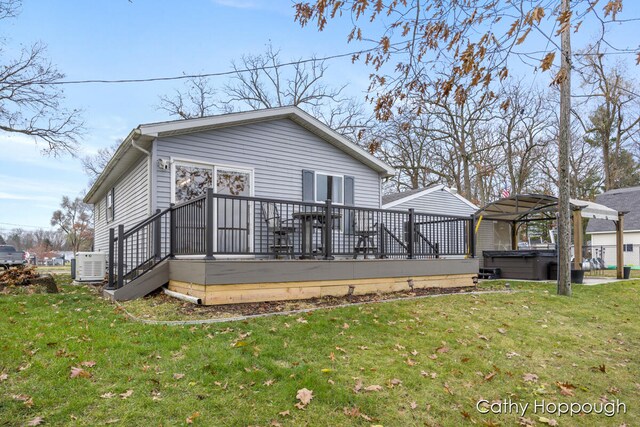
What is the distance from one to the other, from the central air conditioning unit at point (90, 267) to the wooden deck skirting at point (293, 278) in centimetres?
454

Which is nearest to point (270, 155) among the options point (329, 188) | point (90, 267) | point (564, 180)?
point (329, 188)

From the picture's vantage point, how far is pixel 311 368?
12.5 feet

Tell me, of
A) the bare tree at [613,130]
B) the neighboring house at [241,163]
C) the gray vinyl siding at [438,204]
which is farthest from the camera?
the bare tree at [613,130]

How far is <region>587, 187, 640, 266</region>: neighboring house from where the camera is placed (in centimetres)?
2305

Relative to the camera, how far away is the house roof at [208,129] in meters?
8.43

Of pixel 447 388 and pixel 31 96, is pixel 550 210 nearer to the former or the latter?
pixel 447 388

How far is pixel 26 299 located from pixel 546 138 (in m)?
27.6

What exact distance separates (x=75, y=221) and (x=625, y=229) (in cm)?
5144

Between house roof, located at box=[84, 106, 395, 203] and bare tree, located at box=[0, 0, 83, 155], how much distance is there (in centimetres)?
741

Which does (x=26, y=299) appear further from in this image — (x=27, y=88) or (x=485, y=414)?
(x=27, y=88)

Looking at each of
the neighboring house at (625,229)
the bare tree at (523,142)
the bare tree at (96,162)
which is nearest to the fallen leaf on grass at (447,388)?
the neighboring house at (625,229)

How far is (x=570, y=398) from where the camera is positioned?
4.00 meters

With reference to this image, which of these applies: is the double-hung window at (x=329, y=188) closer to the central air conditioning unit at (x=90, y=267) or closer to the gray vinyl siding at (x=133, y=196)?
the gray vinyl siding at (x=133, y=196)

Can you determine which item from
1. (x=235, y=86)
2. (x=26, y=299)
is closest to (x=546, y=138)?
(x=235, y=86)
